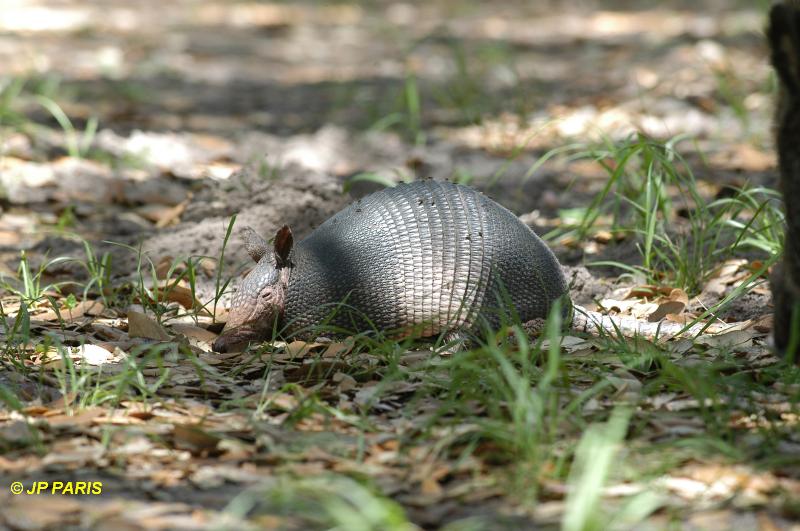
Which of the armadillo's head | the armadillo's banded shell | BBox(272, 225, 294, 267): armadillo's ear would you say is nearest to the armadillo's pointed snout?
the armadillo's head

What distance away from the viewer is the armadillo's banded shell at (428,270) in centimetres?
409

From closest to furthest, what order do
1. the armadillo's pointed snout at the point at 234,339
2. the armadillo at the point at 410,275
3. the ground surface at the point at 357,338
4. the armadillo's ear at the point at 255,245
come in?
1. the ground surface at the point at 357,338
2. the armadillo's pointed snout at the point at 234,339
3. the armadillo at the point at 410,275
4. the armadillo's ear at the point at 255,245

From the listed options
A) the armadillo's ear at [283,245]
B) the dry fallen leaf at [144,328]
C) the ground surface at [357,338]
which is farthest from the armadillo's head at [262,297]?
the dry fallen leaf at [144,328]

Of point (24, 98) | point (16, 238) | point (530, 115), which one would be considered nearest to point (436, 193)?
point (16, 238)

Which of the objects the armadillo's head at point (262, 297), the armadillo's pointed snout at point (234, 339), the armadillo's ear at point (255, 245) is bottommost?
the armadillo's pointed snout at point (234, 339)

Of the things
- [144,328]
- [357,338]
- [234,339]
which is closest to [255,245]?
[234,339]

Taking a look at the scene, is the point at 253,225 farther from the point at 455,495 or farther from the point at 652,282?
the point at 455,495

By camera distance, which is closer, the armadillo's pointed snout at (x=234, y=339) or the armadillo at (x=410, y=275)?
the armadillo's pointed snout at (x=234, y=339)

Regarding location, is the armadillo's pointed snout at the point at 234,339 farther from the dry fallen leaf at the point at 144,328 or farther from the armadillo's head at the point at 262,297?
the dry fallen leaf at the point at 144,328

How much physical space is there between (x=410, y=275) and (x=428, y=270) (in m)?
0.08

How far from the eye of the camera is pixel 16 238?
5.53 metres

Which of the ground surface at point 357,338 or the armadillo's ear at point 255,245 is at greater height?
the armadillo's ear at point 255,245

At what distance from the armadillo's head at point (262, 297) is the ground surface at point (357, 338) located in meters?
0.11

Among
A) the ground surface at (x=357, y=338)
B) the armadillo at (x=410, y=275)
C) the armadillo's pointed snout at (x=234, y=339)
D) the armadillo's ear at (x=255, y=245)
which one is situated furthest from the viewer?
the armadillo's ear at (x=255, y=245)
